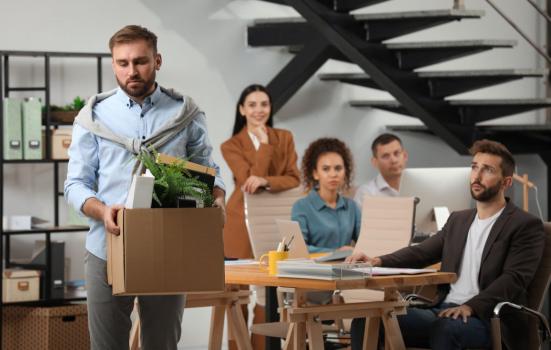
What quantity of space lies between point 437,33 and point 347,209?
2787mm

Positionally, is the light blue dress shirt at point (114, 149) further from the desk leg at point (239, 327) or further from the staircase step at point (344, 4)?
the staircase step at point (344, 4)

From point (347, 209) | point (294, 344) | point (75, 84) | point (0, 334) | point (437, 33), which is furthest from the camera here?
point (437, 33)

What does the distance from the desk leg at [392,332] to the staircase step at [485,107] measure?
302cm

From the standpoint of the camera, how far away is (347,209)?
207 inches

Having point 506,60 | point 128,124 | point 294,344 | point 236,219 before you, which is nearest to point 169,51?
point 236,219

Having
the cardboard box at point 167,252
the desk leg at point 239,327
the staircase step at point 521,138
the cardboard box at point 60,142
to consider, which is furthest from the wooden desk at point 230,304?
the staircase step at point 521,138

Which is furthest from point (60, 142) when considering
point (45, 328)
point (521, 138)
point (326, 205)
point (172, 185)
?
point (172, 185)

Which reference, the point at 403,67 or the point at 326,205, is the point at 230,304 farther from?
the point at 403,67

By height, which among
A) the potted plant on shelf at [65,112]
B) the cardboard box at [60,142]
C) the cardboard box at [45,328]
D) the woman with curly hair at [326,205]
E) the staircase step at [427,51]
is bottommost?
the cardboard box at [45,328]

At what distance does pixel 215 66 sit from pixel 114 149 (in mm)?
4044

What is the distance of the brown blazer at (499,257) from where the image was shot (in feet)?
12.0

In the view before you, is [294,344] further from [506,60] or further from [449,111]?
[506,60]

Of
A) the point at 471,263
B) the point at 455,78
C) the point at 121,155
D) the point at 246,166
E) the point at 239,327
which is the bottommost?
the point at 239,327

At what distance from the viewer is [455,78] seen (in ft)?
21.6
